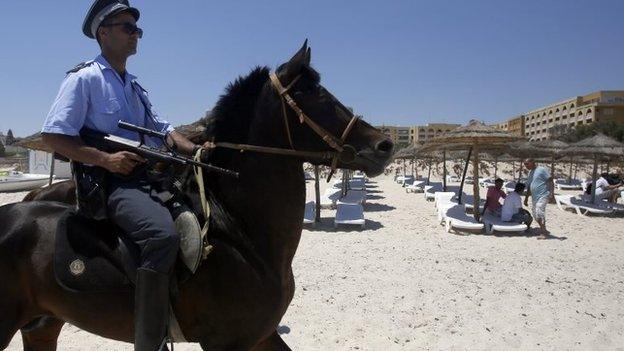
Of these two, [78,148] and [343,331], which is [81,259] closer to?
[78,148]

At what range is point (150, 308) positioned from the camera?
2211mm

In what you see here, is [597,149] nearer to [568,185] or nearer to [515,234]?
[515,234]

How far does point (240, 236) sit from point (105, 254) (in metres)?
0.75

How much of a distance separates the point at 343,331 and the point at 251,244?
10.6 feet

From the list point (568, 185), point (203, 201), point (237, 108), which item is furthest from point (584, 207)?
point (203, 201)

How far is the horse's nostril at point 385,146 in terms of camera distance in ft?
7.92

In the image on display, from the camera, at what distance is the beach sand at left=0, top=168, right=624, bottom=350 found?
198 inches

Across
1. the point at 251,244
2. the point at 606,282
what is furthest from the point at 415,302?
the point at 251,244

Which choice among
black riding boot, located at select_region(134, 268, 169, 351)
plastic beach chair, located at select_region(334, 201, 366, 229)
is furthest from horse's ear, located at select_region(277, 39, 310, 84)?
plastic beach chair, located at select_region(334, 201, 366, 229)

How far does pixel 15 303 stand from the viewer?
103 inches

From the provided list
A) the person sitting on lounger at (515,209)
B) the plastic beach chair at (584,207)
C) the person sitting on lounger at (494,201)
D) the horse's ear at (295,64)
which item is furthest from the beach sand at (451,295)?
the plastic beach chair at (584,207)

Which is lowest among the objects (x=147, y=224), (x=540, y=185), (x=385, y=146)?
(x=540, y=185)

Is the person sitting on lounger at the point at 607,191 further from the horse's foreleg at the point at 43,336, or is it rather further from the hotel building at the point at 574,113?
the hotel building at the point at 574,113

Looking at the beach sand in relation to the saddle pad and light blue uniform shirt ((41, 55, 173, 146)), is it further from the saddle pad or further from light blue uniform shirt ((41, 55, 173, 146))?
light blue uniform shirt ((41, 55, 173, 146))
